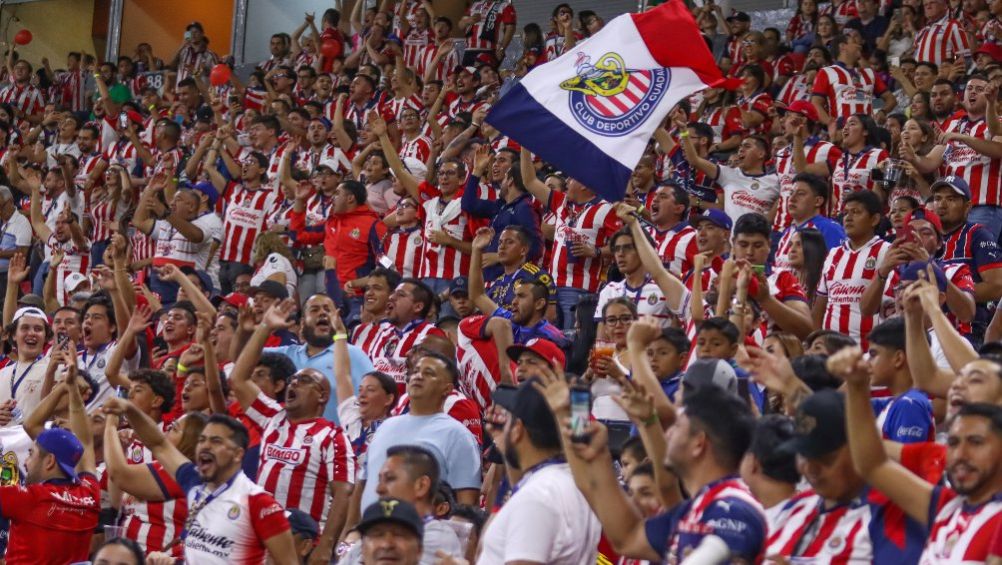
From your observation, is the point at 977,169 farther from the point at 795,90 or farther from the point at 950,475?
the point at 950,475

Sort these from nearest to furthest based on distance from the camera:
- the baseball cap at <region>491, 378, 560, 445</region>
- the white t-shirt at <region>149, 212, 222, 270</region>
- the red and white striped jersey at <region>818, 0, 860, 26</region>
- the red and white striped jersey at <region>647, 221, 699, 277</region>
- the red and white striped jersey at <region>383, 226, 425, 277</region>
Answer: the baseball cap at <region>491, 378, 560, 445</region> < the red and white striped jersey at <region>647, 221, 699, 277</region> < the red and white striped jersey at <region>383, 226, 425, 277</region> < the white t-shirt at <region>149, 212, 222, 270</region> < the red and white striped jersey at <region>818, 0, 860, 26</region>

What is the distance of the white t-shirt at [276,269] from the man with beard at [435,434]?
17.4 feet

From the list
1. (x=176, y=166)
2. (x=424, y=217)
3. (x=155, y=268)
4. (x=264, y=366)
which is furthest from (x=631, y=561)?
(x=176, y=166)

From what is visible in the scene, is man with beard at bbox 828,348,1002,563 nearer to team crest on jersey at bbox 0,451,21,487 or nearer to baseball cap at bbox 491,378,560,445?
baseball cap at bbox 491,378,560,445

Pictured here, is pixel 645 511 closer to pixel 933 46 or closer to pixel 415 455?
pixel 415 455

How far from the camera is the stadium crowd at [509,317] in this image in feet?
15.2

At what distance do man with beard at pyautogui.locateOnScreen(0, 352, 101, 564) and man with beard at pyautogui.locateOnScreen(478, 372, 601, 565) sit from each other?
3.38 metres

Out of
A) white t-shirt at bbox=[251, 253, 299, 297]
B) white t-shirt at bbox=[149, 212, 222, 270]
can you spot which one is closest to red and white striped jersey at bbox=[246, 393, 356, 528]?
white t-shirt at bbox=[251, 253, 299, 297]

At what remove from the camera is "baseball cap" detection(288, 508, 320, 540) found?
7.20 metres

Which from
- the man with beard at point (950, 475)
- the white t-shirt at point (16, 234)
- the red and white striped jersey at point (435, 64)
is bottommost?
the man with beard at point (950, 475)

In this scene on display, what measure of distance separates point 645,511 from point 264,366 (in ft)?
12.5

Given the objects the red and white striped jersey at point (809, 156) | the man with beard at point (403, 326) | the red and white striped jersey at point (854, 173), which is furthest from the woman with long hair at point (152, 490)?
the red and white striped jersey at point (854, 173)

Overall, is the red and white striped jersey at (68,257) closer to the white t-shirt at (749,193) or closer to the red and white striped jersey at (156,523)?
the white t-shirt at (749,193)

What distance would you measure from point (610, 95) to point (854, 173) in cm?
300
